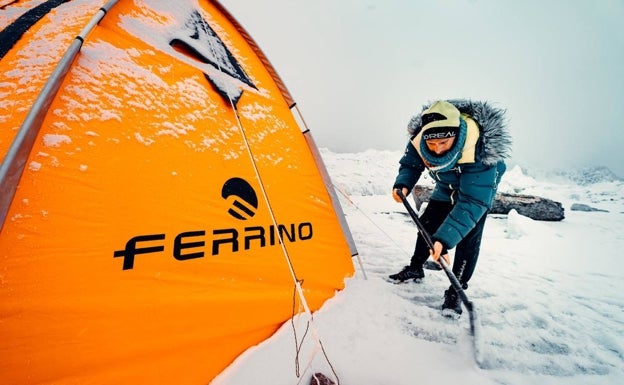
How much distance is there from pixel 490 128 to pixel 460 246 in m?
0.99

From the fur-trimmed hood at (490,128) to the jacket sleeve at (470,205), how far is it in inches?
4.0

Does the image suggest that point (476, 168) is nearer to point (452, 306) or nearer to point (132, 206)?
point (452, 306)

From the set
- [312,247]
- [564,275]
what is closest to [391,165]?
[564,275]

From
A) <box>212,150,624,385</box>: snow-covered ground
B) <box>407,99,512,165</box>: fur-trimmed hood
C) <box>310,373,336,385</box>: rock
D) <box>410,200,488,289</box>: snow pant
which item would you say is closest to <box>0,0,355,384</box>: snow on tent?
<box>212,150,624,385</box>: snow-covered ground

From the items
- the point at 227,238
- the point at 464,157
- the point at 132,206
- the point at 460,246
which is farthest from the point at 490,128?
the point at 132,206

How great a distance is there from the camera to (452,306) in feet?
6.40

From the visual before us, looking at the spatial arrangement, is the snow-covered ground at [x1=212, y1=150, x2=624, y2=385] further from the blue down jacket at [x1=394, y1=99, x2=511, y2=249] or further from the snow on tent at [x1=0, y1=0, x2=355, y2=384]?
the blue down jacket at [x1=394, y1=99, x2=511, y2=249]

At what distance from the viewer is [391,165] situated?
2592 cm

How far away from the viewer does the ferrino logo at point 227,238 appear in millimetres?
1147

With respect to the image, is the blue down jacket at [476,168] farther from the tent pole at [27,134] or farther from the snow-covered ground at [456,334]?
the tent pole at [27,134]

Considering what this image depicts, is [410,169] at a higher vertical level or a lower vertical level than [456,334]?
higher

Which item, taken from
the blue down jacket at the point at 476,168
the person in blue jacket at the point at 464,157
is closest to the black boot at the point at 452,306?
the person in blue jacket at the point at 464,157

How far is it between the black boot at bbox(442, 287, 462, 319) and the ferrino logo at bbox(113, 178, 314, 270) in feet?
4.00

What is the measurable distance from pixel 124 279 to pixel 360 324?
1.38 metres
